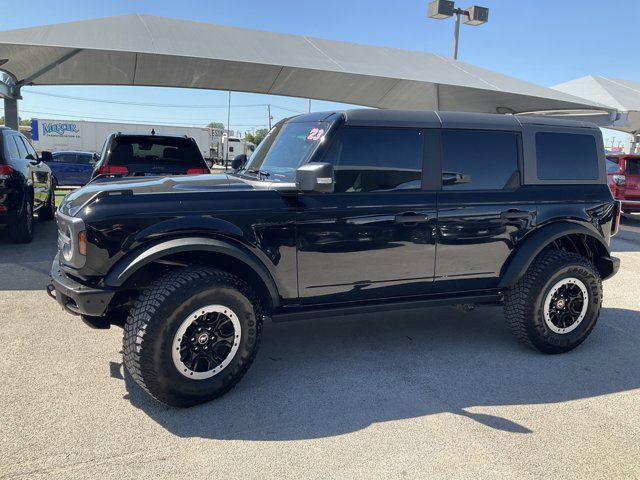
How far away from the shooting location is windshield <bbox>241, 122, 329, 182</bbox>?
3723 mm

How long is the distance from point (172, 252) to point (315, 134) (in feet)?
4.64

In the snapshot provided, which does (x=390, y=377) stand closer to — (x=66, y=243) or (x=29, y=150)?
(x=66, y=243)

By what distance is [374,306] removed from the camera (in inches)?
148

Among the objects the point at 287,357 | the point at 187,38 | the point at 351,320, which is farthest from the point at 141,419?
the point at 187,38

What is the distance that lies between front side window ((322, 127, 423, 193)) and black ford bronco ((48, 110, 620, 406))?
11 mm

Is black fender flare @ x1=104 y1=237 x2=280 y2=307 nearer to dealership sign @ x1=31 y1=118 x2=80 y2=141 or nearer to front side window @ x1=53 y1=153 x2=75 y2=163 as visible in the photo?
front side window @ x1=53 y1=153 x2=75 y2=163

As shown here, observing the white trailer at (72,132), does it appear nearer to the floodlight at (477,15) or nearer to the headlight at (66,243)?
the floodlight at (477,15)

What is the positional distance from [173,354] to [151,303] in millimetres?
347

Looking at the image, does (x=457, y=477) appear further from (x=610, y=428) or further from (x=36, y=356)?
(x=36, y=356)

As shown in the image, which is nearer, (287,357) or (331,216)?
(331,216)

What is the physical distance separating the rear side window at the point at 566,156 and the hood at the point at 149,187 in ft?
8.14

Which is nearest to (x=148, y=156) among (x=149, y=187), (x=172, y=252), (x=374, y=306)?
(x=149, y=187)

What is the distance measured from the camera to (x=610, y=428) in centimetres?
309

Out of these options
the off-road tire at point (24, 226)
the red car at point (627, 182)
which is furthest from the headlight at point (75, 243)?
the red car at point (627, 182)
